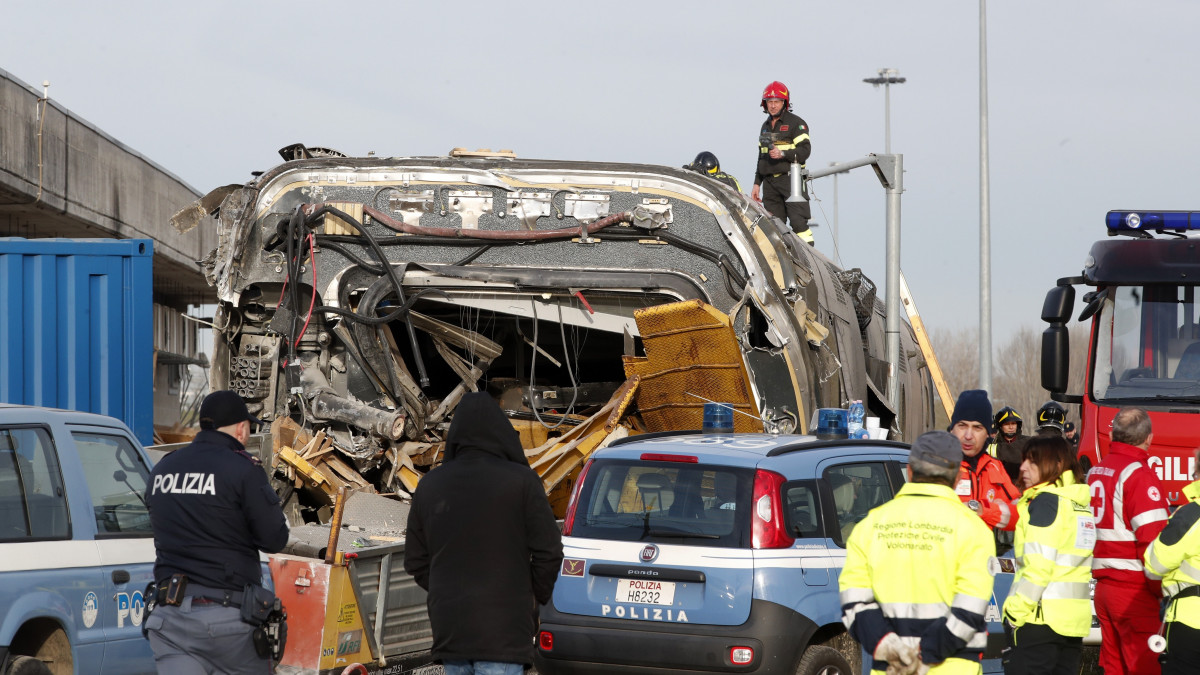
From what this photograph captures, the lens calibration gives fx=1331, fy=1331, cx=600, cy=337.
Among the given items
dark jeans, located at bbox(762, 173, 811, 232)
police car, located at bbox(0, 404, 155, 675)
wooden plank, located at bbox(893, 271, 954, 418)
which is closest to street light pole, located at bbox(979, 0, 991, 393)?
wooden plank, located at bbox(893, 271, 954, 418)

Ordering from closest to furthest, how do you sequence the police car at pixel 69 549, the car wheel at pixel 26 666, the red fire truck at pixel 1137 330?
the car wheel at pixel 26 666 → the police car at pixel 69 549 → the red fire truck at pixel 1137 330

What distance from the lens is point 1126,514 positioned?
276 inches

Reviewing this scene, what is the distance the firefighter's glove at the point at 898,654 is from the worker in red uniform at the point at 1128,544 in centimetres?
261

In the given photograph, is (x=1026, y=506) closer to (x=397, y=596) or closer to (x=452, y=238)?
(x=397, y=596)

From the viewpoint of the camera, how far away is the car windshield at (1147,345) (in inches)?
389

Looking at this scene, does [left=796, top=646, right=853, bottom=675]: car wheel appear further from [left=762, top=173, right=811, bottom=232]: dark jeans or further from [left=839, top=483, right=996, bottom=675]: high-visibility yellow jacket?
[left=762, top=173, right=811, bottom=232]: dark jeans

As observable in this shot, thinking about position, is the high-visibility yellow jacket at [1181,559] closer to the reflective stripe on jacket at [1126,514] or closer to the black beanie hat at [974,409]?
the reflective stripe on jacket at [1126,514]

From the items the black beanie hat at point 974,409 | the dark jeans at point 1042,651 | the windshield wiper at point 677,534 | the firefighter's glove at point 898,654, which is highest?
the black beanie hat at point 974,409

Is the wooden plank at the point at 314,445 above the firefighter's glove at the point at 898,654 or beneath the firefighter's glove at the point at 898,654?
above

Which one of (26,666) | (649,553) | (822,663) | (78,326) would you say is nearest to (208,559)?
(26,666)

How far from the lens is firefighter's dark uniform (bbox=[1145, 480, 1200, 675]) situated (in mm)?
6375

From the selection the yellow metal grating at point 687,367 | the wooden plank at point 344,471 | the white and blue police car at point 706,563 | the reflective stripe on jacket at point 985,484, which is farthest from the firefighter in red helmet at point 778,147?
the white and blue police car at point 706,563

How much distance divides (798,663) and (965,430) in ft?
6.30

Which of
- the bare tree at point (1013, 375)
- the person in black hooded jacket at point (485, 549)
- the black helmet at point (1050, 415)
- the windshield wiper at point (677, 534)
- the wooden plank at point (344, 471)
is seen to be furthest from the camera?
the bare tree at point (1013, 375)
